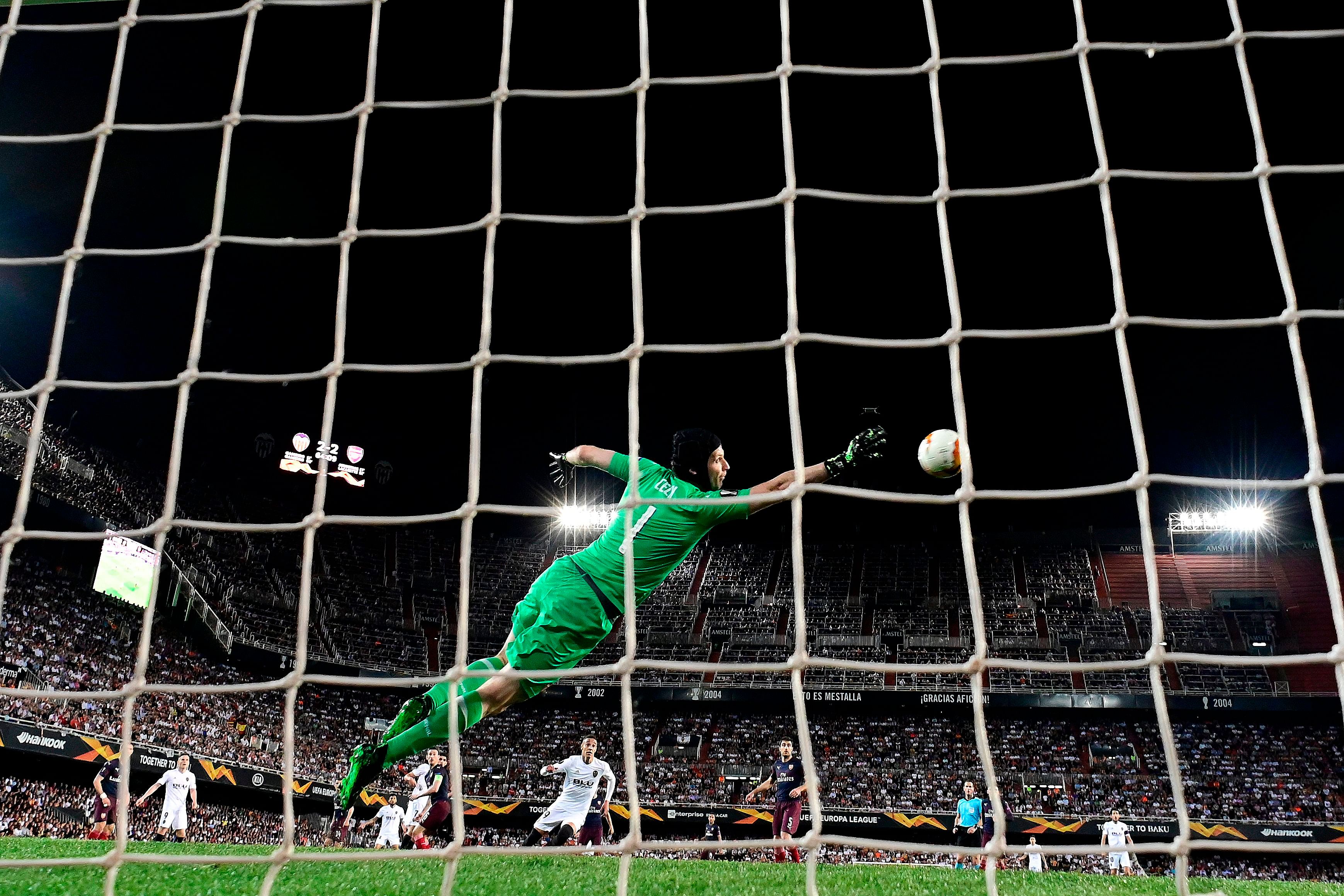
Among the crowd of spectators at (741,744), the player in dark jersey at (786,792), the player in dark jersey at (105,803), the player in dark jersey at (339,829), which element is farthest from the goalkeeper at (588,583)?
the crowd of spectators at (741,744)

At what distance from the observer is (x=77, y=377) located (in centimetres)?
1936

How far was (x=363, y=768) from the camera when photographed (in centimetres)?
427

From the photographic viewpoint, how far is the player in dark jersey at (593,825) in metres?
9.12

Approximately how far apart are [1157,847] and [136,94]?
11708 millimetres

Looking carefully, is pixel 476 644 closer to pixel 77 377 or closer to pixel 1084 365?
pixel 77 377

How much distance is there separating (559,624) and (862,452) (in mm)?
1631

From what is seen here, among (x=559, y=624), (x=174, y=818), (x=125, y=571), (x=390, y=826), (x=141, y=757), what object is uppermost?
(x=125, y=571)

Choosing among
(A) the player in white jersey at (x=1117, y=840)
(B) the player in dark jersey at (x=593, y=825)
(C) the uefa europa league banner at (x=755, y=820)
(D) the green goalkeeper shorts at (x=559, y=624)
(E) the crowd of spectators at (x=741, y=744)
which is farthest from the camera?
(E) the crowd of spectators at (x=741, y=744)

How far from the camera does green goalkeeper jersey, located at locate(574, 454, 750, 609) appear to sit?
4.60m

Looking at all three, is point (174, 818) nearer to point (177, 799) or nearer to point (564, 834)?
point (177, 799)

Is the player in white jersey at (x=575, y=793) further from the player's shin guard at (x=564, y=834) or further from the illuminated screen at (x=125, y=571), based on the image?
the illuminated screen at (x=125, y=571)

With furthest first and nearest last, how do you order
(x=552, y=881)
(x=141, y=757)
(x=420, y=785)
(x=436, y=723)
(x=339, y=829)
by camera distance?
1. (x=339, y=829)
2. (x=141, y=757)
3. (x=420, y=785)
4. (x=552, y=881)
5. (x=436, y=723)

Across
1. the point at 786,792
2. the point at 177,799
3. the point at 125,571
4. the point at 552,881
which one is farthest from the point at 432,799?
the point at 125,571

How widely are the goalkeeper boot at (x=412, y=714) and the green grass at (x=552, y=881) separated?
2.27 feet
